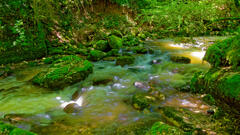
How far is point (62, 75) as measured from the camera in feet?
17.6

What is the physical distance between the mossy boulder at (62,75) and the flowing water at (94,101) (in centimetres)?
21

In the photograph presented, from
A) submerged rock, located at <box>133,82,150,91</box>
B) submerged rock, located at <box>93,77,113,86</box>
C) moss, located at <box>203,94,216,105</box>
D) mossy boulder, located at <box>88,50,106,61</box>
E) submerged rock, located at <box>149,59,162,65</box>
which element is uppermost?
mossy boulder, located at <box>88,50,106,61</box>

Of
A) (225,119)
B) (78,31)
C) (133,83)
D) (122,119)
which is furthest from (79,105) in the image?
(78,31)

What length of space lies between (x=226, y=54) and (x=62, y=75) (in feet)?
15.7

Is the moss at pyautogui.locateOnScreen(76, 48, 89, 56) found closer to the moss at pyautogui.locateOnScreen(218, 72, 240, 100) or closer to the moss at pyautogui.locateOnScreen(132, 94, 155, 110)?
the moss at pyautogui.locateOnScreen(132, 94, 155, 110)

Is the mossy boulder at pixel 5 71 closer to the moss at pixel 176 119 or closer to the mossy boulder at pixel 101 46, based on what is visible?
the mossy boulder at pixel 101 46

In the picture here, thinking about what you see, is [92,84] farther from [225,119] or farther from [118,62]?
[225,119]

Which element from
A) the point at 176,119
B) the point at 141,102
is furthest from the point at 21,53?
the point at 176,119

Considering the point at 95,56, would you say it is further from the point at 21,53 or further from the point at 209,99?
the point at 209,99

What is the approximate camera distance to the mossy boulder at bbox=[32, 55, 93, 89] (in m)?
5.23

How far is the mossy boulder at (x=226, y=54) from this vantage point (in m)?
3.15

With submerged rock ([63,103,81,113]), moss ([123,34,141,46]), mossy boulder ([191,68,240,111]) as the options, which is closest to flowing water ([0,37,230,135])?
submerged rock ([63,103,81,113])

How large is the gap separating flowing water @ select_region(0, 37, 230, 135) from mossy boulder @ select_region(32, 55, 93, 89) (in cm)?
21

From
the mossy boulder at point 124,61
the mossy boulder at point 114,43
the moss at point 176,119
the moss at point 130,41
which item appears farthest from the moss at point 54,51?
the moss at point 176,119
